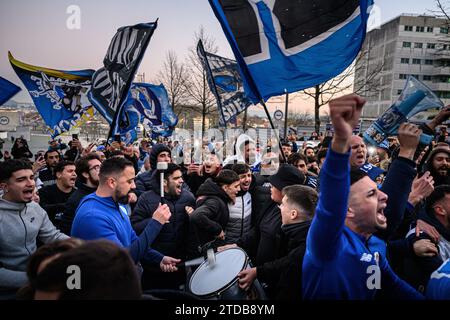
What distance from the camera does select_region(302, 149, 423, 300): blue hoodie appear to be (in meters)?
1.38

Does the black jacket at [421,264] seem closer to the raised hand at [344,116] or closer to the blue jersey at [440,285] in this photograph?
the blue jersey at [440,285]

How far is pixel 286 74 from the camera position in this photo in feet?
12.9

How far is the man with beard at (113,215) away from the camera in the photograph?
2.53 meters

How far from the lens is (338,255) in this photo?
1.66 metres

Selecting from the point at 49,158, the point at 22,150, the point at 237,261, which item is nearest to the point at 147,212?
the point at 237,261

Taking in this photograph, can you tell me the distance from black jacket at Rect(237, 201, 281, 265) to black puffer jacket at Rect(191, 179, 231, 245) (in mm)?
364

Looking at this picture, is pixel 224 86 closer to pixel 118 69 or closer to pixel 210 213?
pixel 118 69

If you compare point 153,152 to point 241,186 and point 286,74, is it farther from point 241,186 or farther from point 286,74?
point 286,74

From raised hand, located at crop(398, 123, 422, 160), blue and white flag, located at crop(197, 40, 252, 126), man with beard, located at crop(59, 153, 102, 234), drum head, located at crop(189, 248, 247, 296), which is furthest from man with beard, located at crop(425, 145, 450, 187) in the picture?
man with beard, located at crop(59, 153, 102, 234)

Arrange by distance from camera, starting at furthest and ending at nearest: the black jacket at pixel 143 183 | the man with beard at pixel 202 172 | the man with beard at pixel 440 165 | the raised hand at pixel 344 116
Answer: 1. the man with beard at pixel 202 172
2. the black jacket at pixel 143 183
3. the man with beard at pixel 440 165
4. the raised hand at pixel 344 116

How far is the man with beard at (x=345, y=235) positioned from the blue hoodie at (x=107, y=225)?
162 centimetres

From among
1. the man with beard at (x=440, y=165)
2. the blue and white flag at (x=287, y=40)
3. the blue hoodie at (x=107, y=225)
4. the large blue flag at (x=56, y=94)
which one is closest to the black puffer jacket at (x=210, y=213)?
the blue hoodie at (x=107, y=225)

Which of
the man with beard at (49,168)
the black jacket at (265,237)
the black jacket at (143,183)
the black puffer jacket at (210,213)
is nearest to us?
the black jacket at (265,237)
